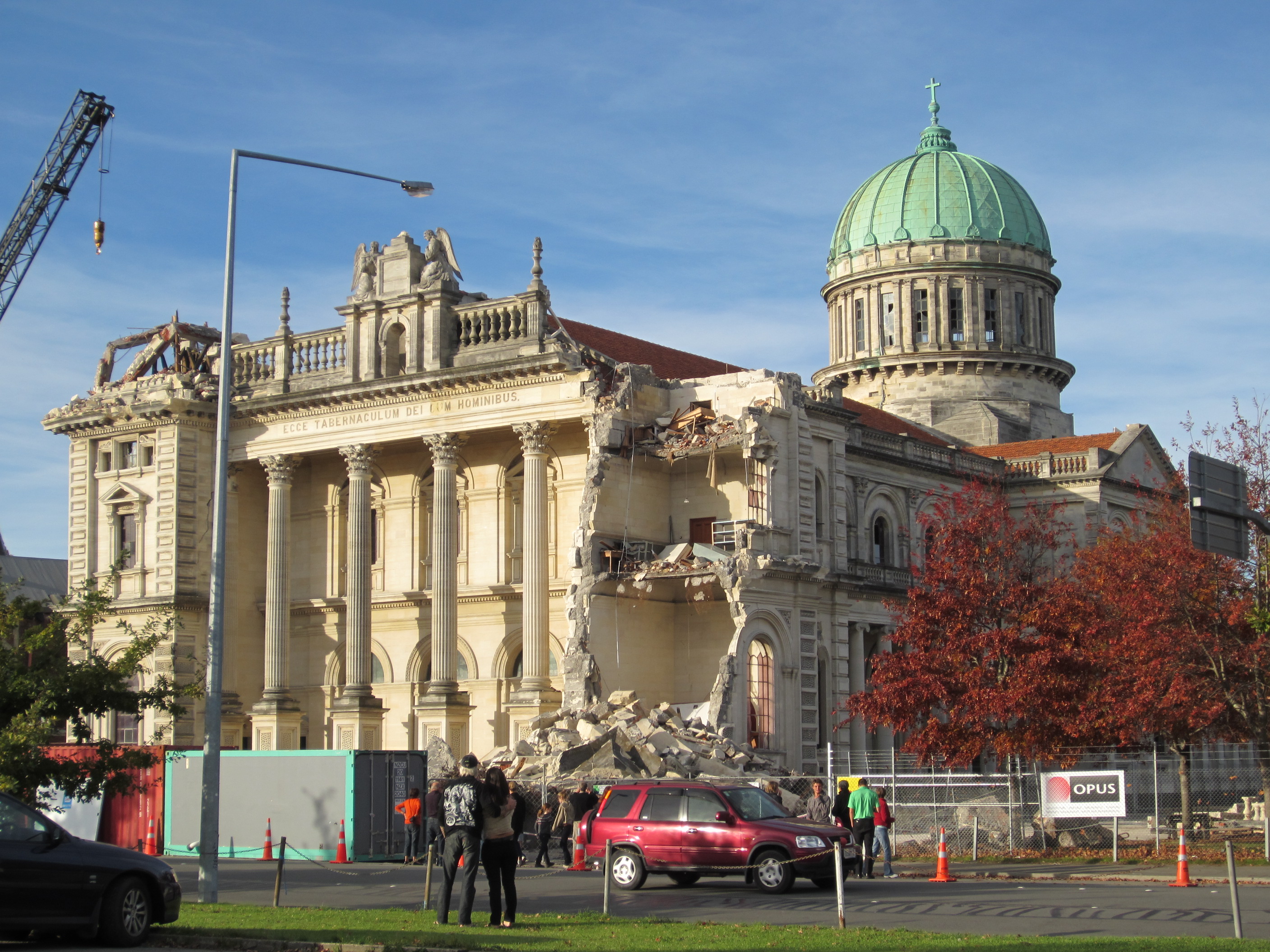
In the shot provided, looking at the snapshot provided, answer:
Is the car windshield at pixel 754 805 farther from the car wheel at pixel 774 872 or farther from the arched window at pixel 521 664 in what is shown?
the arched window at pixel 521 664

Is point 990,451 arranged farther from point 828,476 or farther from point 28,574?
point 28,574

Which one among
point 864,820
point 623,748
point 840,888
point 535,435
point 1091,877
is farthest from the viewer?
point 535,435

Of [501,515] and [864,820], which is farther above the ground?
[501,515]

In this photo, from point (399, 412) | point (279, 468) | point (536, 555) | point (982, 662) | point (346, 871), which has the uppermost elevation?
point (399, 412)

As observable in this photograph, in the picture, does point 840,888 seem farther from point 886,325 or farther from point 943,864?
point 886,325

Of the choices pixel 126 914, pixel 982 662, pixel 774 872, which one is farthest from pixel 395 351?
pixel 126 914

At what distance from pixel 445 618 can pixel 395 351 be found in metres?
8.56

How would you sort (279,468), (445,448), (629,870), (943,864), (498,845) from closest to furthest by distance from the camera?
(498,845), (629,870), (943,864), (445,448), (279,468)

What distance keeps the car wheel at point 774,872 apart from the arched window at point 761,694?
747 inches

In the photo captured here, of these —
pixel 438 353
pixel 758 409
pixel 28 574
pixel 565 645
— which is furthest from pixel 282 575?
pixel 28 574

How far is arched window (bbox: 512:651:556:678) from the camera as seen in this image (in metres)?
48.7

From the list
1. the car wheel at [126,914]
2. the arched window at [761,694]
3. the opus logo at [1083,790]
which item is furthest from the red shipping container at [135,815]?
the car wheel at [126,914]

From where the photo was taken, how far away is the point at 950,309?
70.0 meters

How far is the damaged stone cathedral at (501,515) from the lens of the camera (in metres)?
45.5
